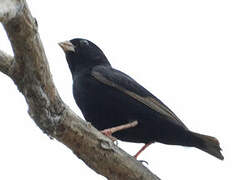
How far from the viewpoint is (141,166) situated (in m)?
5.77

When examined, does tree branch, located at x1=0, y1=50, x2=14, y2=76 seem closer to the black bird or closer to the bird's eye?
the black bird

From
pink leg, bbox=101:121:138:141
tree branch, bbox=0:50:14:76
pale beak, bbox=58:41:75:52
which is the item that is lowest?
pink leg, bbox=101:121:138:141

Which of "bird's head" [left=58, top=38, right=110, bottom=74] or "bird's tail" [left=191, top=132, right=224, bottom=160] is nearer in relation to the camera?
"bird's tail" [left=191, top=132, right=224, bottom=160]

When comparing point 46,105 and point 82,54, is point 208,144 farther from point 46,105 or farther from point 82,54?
point 46,105

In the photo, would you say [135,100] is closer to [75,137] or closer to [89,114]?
[89,114]

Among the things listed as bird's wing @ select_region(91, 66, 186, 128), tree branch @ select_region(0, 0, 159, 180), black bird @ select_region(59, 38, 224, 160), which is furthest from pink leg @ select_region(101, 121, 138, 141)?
tree branch @ select_region(0, 0, 159, 180)

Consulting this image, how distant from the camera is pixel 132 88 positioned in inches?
286

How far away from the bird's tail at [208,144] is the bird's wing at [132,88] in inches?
8.7

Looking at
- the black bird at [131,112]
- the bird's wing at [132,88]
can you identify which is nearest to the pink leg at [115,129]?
the black bird at [131,112]

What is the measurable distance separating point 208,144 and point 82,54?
2.08 metres

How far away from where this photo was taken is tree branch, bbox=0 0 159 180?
462 centimetres

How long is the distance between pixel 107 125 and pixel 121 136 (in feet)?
0.68

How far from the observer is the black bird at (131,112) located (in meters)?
Answer: 6.97

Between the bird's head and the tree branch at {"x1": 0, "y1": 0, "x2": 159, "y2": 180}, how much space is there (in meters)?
2.23
